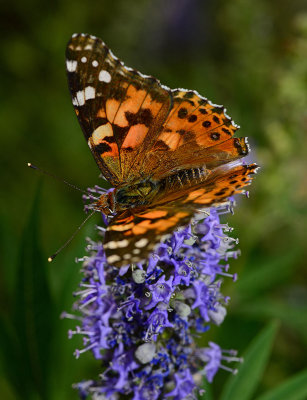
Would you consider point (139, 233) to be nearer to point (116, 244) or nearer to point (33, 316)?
point (116, 244)

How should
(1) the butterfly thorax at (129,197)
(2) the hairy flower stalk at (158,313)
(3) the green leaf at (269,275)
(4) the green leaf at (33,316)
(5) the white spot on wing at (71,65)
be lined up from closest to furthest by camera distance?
(2) the hairy flower stalk at (158,313), (1) the butterfly thorax at (129,197), (5) the white spot on wing at (71,65), (4) the green leaf at (33,316), (3) the green leaf at (269,275)

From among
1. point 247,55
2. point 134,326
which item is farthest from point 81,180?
point 134,326

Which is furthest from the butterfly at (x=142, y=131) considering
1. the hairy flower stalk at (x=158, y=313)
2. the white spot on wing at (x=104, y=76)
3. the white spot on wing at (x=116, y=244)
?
the white spot on wing at (x=116, y=244)

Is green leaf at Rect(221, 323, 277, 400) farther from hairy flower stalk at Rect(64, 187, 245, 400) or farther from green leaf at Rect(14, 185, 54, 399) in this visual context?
green leaf at Rect(14, 185, 54, 399)

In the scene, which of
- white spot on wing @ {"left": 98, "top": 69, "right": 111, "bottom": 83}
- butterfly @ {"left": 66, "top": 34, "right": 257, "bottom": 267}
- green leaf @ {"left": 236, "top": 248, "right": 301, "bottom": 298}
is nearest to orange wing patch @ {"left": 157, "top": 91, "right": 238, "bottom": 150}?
butterfly @ {"left": 66, "top": 34, "right": 257, "bottom": 267}

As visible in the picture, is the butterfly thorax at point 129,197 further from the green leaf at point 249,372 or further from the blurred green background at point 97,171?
the green leaf at point 249,372

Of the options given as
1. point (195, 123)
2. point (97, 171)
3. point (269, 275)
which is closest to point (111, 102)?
point (195, 123)

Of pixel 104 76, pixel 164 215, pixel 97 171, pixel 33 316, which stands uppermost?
pixel 97 171
